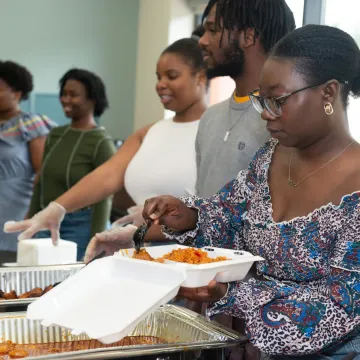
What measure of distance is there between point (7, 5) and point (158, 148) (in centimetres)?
400

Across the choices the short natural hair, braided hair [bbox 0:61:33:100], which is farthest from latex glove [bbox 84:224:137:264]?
braided hair [bbox 0:61:33:100]

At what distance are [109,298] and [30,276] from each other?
747 millimetres

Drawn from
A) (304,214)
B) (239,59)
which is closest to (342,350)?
(304,214)

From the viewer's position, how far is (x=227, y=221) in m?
1.46

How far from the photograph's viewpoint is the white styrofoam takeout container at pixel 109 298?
1.06 metres

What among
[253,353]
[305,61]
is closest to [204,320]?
[253,353]

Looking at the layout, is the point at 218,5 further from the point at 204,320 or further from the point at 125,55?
the point at 125,55

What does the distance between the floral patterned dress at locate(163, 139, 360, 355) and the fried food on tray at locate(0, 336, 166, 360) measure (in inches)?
Result: 11.4

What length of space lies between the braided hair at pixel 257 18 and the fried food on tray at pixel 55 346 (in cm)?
78

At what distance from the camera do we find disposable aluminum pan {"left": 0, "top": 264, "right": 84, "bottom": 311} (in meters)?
1.81

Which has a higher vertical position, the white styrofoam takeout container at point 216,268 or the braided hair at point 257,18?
the braided hair at point 257,18

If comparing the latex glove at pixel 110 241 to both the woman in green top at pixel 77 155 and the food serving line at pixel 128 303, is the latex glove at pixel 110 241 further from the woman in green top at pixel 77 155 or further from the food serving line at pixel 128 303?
the woman in green top at pixel 77 155

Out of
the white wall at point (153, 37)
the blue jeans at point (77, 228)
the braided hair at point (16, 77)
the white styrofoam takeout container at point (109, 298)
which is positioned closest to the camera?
the white styrofoam takeout container at point (109, 298)

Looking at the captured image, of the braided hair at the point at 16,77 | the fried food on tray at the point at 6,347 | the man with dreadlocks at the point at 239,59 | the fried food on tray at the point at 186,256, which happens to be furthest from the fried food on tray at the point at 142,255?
the braided hair at the point at 16,77
